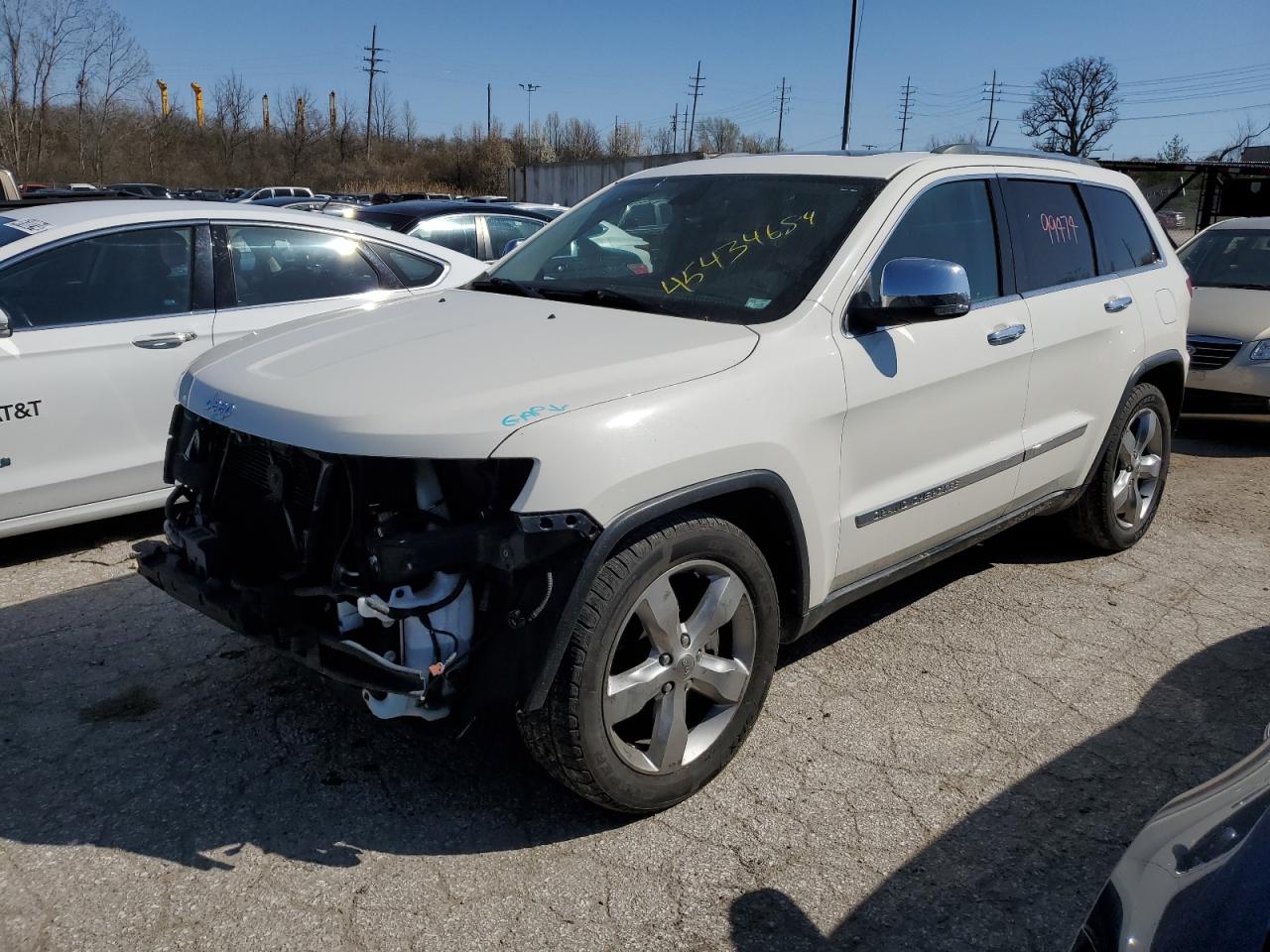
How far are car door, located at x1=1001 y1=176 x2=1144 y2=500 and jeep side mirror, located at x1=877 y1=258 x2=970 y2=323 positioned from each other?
974 millimetres

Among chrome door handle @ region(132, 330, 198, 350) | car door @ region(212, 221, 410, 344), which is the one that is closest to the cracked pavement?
chrome door handle @ region(132, 330, 198, 350)

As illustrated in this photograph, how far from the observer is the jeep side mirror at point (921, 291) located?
325cm

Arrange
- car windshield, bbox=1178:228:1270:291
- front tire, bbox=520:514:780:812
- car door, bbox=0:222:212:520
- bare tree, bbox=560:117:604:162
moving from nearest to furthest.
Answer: front tire, bbox=520:514:780:812 < car door, bbox=0:222:212:520 < car windshield, bbox=1178:228:1270:291 < bare tree, bbox=560:117:604:162

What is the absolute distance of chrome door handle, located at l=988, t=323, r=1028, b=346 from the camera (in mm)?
3900

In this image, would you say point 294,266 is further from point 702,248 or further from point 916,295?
point 916,295

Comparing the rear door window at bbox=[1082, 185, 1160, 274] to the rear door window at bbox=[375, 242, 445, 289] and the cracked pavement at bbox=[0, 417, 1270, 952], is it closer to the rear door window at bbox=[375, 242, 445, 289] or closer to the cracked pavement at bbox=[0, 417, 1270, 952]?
the cracked pavement at bbox=[0, 417, 1270, 952]

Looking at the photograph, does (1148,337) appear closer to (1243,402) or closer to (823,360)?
(823,360)

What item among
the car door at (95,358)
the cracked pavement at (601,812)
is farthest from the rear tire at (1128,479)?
the car door at (95,358)

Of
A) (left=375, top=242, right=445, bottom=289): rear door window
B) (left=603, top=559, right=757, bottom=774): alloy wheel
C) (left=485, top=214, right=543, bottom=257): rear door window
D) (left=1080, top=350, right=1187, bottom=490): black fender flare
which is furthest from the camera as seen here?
(left=485, top=214, right=543, bottom=257): rear door window

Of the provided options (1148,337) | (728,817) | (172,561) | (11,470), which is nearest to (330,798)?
(172,561)

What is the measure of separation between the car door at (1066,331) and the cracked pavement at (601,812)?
71 centimetres

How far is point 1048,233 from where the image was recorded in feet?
14.5

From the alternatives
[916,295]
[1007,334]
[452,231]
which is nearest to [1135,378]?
[1007,334]

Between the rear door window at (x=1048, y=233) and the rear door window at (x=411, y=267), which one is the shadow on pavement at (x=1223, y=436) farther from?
the rear door window at (x=411, y=267)
